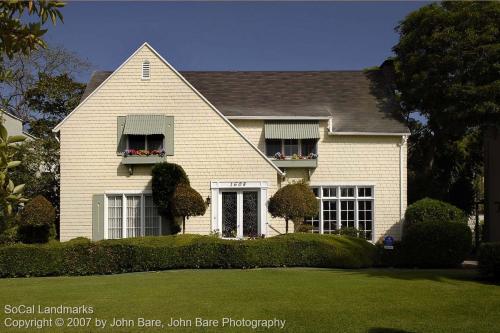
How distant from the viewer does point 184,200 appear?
71.9 ft

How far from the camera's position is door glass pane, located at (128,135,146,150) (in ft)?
80.1

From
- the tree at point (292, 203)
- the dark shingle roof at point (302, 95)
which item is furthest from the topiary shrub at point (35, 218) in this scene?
the tree at point (292, 203)

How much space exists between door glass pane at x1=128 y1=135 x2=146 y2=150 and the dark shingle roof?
4.45 m

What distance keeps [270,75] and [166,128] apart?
8.30 metres

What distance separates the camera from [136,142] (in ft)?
80.2

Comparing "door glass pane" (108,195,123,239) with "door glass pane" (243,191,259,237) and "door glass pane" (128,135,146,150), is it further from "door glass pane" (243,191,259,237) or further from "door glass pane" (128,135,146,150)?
"door glass pane" (243,191,259,237)

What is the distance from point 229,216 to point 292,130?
5.18 meters

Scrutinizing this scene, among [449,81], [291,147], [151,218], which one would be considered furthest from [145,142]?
[449,81]

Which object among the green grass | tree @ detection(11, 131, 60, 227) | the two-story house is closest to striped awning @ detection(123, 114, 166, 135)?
the two-story house

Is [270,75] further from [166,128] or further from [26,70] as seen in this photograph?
[26,70]

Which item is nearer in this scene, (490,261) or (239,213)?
(490,261)

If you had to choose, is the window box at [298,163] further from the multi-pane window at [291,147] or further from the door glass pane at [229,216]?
the door glass pane at [229,216]

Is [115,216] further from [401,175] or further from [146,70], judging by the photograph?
[401,175]

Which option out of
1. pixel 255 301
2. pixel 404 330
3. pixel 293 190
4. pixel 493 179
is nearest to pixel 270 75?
pixel 293 190
